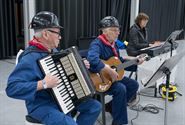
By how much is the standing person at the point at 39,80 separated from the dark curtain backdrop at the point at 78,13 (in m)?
3.60

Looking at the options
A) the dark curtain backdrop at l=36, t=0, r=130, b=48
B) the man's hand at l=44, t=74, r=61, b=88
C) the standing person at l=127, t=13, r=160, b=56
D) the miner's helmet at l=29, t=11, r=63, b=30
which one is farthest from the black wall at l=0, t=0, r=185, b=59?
the man's hand at l=44, t=74, r=61, b=88

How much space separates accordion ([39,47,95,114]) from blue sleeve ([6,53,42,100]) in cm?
8

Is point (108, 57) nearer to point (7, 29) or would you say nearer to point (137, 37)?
point (137, 37)

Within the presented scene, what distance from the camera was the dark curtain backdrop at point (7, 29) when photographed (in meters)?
5.66

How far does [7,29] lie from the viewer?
18.9 ft

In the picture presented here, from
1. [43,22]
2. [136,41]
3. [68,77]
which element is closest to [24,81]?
[68,77]

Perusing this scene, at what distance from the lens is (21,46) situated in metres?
6.38

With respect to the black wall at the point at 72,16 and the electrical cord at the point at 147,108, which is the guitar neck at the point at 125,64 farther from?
the black wall at the point at 72,16

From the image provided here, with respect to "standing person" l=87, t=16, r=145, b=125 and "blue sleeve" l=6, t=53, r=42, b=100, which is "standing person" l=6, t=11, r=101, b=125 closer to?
"blue sleeve" l=6, t=53, r=42, b=100

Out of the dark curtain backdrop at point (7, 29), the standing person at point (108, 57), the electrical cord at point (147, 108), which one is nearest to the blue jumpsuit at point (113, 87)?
the standing person at point (108, 57)

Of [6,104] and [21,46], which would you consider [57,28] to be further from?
[21,46]

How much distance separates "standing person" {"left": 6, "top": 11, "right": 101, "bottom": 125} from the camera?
1777mm

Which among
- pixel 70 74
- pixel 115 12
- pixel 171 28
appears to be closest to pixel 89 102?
pixel 70 74

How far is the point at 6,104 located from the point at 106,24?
165cm
